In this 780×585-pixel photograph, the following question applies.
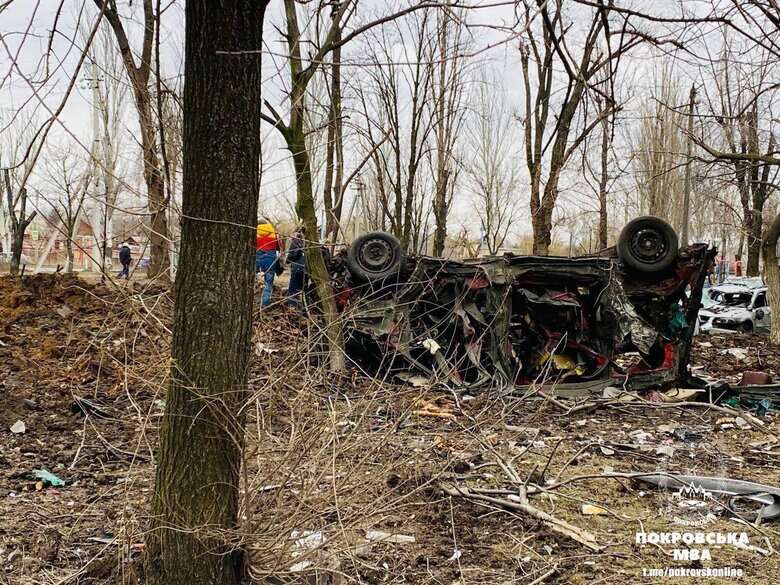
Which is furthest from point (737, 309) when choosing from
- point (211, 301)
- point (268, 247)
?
point (211, 301)

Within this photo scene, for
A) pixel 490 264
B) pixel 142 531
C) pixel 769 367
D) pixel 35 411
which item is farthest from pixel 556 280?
pixel 142 531

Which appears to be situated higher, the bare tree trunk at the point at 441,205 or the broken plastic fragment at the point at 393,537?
the bare tree trunk at the point at 441,205

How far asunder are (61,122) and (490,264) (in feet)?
19.9

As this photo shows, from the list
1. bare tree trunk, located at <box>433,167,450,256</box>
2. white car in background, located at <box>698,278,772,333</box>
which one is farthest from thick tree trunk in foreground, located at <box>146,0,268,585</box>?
bare tree trunk, located at <box>433,167,450,256</box>

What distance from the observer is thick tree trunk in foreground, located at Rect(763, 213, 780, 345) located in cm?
1266

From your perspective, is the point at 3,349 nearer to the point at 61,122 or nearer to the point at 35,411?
the point at 35,411

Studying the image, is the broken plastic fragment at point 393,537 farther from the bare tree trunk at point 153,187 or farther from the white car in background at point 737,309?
the white car in background at point 737,309

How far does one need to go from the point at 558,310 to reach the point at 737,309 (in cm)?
1126

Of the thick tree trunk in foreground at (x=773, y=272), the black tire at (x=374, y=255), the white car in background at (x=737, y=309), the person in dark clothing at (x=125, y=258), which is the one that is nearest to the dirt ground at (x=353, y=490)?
the person in dark clothing at (x=125, y=258)

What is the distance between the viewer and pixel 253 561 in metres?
3.02

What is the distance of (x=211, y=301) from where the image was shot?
281 centimetres

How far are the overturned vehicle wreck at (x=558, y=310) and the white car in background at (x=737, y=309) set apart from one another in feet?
30.0

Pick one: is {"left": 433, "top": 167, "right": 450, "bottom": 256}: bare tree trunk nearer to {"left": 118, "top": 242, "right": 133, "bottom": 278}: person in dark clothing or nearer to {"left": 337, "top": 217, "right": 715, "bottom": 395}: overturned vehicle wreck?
{"left": 337, "top": 217, "right": 715, "bottom": 395}: overturned vehicle wreck

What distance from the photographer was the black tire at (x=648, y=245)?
820cm
